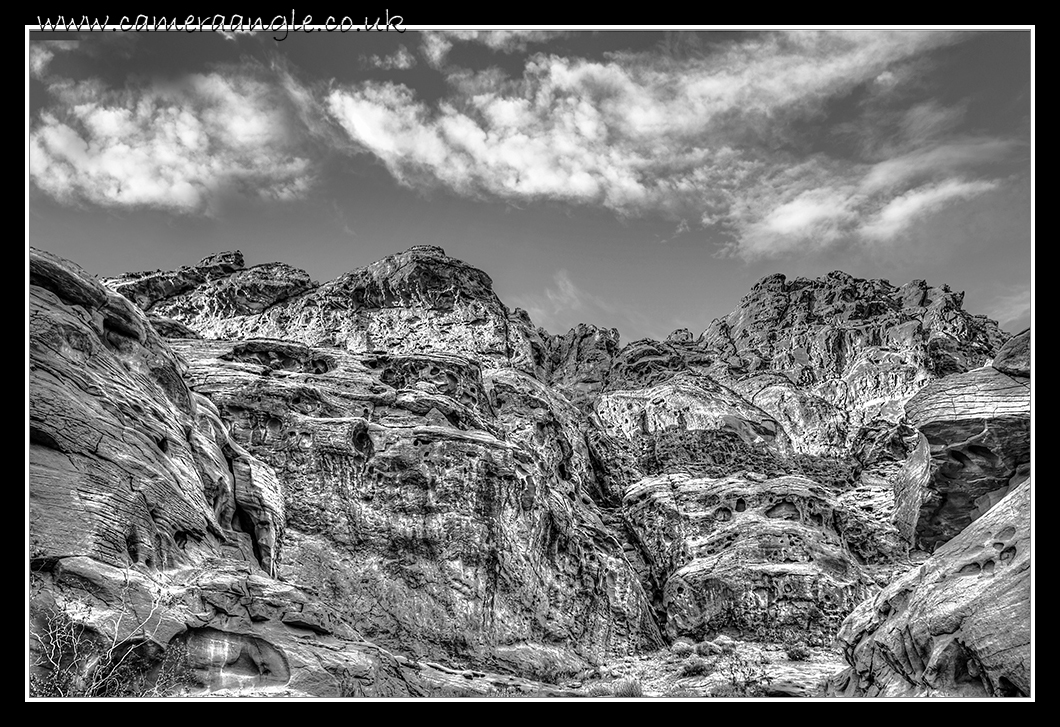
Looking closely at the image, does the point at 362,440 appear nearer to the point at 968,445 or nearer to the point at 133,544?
the point at 133,544

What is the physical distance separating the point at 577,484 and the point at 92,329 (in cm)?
4080

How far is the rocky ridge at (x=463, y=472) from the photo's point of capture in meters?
19.2

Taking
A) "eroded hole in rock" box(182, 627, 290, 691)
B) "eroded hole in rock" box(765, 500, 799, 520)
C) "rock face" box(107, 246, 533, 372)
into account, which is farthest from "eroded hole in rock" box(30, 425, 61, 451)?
"rock face" box(107, 246, 533, 372)

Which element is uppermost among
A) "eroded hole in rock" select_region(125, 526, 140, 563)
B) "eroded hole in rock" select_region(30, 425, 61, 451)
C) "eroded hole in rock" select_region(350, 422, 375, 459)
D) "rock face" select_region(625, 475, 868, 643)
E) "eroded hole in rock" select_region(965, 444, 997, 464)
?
"eroded hole in rock" select_region(350, 422, 375, 459)

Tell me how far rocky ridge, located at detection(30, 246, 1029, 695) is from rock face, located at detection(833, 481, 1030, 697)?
194 millimetres

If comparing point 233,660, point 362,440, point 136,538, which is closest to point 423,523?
point 362,440

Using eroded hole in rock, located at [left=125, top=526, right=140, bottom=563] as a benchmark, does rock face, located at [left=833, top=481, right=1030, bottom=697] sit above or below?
below

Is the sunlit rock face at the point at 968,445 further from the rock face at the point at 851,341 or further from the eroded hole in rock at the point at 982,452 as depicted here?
the rock face at the point at 851,341

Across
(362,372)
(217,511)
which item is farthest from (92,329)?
(362,372)

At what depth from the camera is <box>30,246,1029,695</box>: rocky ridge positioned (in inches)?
755

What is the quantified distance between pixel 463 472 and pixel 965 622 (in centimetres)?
3063

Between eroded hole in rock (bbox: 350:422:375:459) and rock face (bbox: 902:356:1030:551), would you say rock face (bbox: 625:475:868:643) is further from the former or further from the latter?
rock face (bbox: 902:356:1030:551)

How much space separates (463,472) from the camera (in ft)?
145

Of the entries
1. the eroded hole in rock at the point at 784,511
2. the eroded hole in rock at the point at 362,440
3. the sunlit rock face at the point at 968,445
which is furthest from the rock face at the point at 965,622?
the eroded hole in rock at the point at 784,511
